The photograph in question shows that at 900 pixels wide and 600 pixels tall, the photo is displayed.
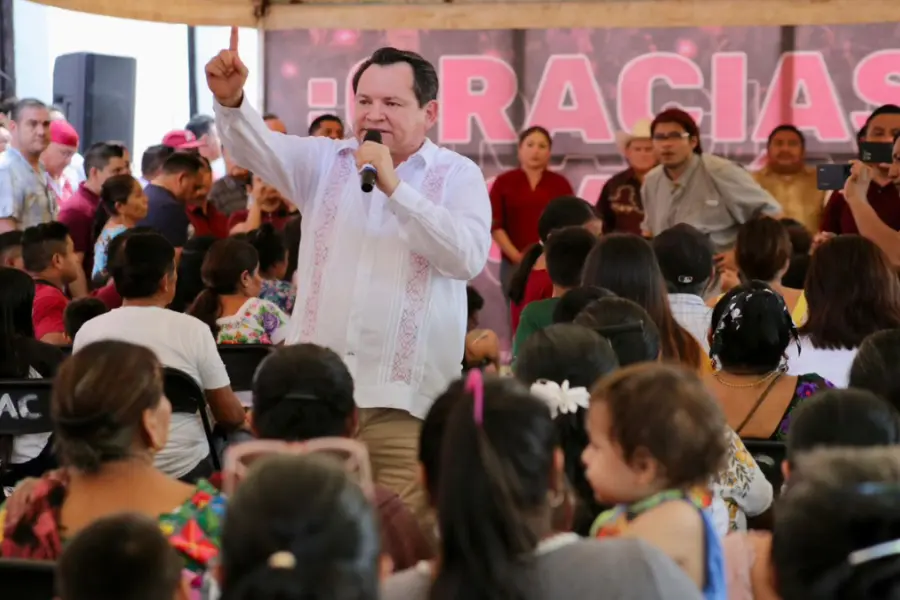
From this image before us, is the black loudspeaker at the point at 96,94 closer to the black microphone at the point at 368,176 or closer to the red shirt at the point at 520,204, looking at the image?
the red shirt at the point at 520,204

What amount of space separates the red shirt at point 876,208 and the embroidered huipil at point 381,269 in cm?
329

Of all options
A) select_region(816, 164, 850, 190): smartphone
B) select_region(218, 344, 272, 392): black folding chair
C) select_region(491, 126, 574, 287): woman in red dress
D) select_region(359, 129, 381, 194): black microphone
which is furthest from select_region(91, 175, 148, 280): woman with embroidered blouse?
select_region(359, 129, 381, 194): black microphone

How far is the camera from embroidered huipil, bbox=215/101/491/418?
3121 mm

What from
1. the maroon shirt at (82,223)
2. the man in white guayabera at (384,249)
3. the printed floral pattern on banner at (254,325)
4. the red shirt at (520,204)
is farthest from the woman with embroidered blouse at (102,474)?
the red shirt at (520,204)

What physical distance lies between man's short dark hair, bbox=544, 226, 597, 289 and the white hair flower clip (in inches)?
77.6

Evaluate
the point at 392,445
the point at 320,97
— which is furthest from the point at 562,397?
the point at 320,97

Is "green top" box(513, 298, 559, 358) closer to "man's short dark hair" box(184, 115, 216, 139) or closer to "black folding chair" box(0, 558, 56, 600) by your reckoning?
"black folding chair" box(0, 558, 56, 600)

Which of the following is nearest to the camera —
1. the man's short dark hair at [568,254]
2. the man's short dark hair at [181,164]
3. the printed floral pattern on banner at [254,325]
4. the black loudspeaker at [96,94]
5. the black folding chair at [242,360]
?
the black folding chair at [242,360]

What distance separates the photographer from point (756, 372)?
11.0 ft

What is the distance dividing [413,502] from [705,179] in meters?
3.60

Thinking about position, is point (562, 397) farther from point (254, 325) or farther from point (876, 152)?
point (876, 152)

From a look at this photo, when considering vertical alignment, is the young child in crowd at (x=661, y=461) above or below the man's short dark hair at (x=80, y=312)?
above

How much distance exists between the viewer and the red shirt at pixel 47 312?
486cm

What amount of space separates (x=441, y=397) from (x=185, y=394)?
5.33ft
